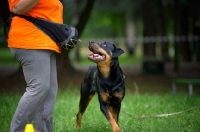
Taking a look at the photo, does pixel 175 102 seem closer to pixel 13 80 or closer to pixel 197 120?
pixel 197 120

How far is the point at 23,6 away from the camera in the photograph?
16.3 feet

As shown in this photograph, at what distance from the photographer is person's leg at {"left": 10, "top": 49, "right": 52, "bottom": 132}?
16.9ft

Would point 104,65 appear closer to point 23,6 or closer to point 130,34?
point 23,6

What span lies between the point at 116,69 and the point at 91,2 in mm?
8840

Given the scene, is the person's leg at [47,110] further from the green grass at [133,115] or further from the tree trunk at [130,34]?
the tree trunk at [130,34]

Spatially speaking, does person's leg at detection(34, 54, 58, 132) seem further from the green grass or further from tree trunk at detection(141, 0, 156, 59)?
tree trunk at detection(141, 0, 156, 59)

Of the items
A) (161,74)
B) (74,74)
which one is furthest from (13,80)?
(161,74)

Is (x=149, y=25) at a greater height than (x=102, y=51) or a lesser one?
lesser

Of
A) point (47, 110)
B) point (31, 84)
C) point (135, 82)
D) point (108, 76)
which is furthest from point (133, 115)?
point (135, 82)

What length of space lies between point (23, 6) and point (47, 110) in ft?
4.58

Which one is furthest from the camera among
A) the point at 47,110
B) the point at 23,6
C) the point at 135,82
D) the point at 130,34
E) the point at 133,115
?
the point at 130,34

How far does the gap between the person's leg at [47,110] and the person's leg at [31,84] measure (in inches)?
12.5

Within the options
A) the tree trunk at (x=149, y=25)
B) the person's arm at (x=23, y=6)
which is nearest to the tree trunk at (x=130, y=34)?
the tree trunk at (x=149, y=25)

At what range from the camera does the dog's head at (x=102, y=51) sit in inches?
227
